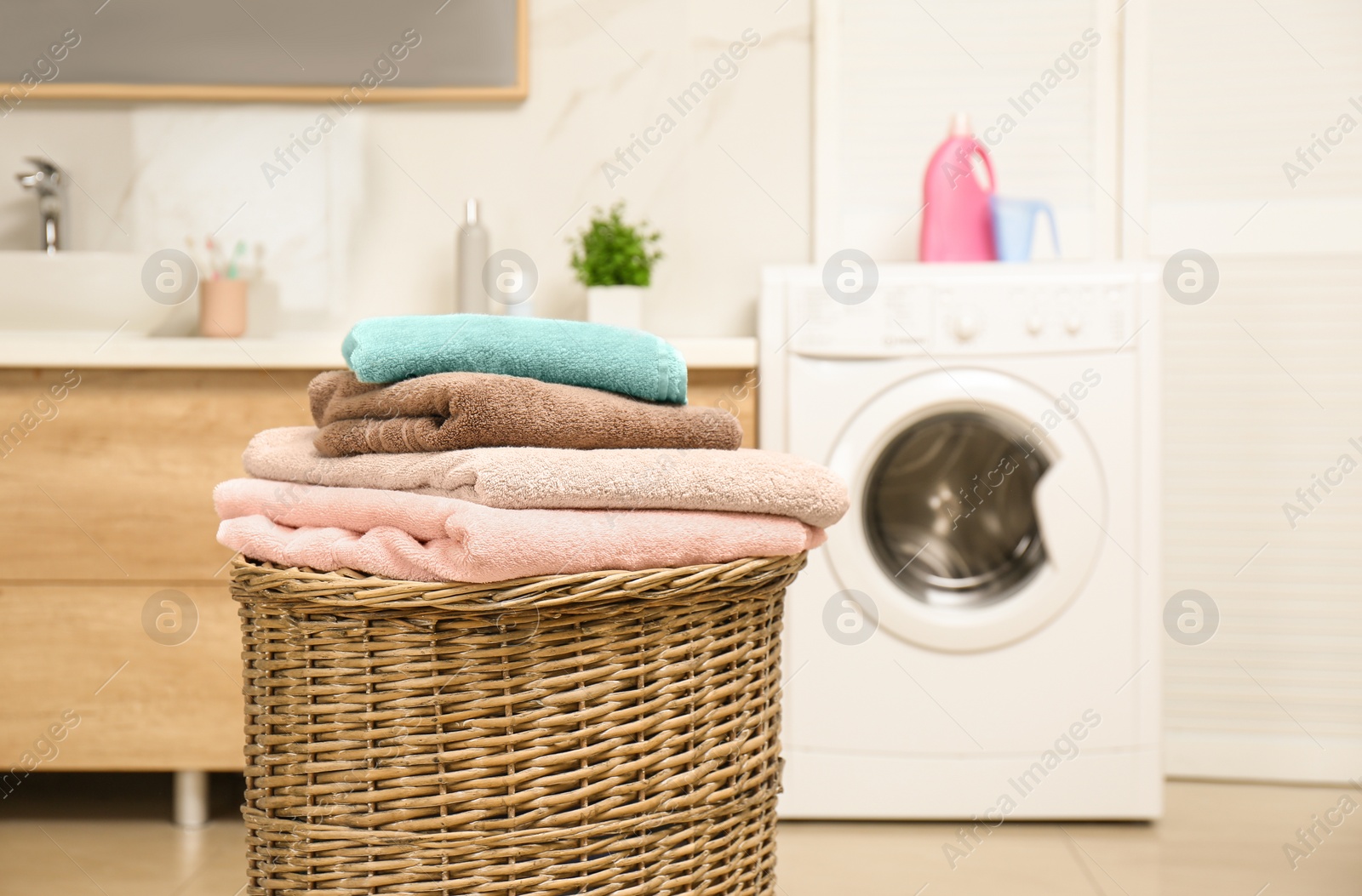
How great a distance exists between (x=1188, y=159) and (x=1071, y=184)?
0.68 ft

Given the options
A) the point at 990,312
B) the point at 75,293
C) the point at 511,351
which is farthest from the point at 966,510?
the point at 75,293

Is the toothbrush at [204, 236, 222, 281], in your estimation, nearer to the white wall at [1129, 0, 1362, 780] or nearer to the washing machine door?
the washing machine door

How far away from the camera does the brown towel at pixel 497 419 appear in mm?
649

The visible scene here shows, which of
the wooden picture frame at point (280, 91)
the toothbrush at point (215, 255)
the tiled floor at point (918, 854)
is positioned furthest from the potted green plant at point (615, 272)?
the tiled floor at point (918, 854)

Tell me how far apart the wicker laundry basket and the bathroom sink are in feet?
3.61

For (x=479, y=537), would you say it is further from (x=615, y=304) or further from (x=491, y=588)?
(x=615, y=304)

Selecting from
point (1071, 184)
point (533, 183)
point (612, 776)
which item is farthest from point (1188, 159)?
point (612, 776)

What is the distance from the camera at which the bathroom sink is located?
152 cm

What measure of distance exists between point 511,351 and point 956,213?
1.21 m

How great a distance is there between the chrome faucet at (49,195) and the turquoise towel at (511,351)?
144cm

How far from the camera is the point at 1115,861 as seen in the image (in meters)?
1.35

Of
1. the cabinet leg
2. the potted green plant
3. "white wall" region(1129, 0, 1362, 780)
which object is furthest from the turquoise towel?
"white wall" region(1129, 0, 1362, 780)

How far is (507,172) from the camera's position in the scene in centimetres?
189

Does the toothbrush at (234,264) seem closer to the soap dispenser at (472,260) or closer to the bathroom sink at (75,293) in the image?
the bathroom sink at (75,293)
